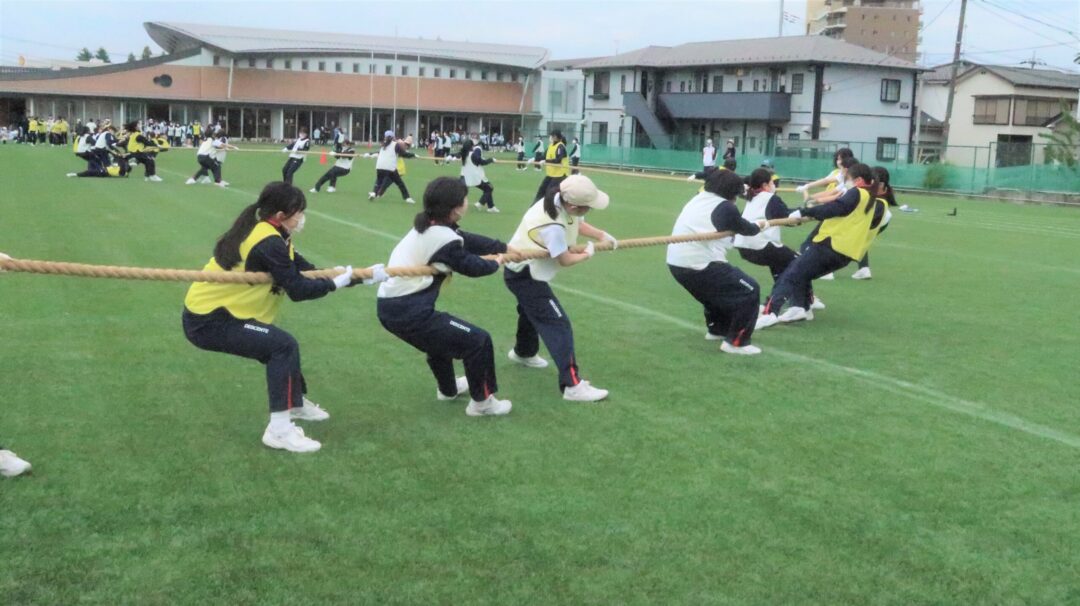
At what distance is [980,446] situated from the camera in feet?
19.8

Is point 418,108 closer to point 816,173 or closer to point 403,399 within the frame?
point 816,173

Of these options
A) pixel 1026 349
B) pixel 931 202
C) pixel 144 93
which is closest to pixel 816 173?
pixel 931 202

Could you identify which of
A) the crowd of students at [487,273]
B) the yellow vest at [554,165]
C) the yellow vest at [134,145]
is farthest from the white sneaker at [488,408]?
the yellow vest at [134,145]

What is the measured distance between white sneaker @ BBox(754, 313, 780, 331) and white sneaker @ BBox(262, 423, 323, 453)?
5157 millimetres

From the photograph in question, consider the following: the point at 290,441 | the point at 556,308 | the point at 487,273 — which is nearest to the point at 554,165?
the point at 556,308

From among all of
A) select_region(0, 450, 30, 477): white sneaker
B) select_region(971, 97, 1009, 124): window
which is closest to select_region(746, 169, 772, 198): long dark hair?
select_region(0, 450, 30, 477): white sneaker

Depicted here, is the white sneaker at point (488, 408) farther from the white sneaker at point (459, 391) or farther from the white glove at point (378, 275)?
the white glove at point (378, 275)

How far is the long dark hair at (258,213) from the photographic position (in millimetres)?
5577

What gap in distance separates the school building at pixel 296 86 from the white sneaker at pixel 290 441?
227 feet

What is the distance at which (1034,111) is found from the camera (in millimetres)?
55781

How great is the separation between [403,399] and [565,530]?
8.09 ft

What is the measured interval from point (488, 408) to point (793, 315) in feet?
14.9

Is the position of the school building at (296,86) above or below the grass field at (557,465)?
above

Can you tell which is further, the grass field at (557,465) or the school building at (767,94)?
the school building at (767,94)
